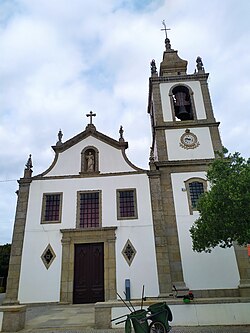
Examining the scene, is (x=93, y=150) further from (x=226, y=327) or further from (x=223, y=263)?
(x=226, y=327)

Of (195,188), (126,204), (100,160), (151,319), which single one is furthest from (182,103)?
(151,319)

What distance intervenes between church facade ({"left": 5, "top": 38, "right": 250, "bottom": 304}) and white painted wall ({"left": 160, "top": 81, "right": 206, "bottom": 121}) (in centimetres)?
64

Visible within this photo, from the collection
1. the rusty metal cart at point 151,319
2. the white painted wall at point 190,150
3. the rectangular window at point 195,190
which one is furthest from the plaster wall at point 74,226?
the rusty metal cart at point 151,319

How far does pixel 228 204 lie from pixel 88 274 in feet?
26.3

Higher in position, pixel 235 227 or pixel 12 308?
pixel 235 227

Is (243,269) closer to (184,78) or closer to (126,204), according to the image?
(126,204)

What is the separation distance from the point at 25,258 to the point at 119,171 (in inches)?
261

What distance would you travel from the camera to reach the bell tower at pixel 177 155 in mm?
13680

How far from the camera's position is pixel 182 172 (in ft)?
52.1

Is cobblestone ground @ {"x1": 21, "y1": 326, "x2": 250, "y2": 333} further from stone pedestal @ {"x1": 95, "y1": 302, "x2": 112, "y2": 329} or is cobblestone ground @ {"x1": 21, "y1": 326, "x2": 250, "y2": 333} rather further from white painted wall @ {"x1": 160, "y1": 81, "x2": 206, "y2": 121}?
white painted wall @ {"x1": 160, "y1": 81, "x2": 206, "y2": 121}

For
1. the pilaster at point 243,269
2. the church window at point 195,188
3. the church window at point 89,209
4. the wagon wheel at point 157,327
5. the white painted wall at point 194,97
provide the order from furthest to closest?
the white painted wall at point 194,97, the church window at point 195,188, the church window at point 89,209, the pilaster at point 243,269, the wagon wheel at point 157,327

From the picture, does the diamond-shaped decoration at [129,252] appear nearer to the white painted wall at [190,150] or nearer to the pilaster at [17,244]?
the pilaster at [17,244]

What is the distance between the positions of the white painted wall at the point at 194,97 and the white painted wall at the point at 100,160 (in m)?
4.41

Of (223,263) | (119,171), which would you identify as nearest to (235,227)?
(223,263)
